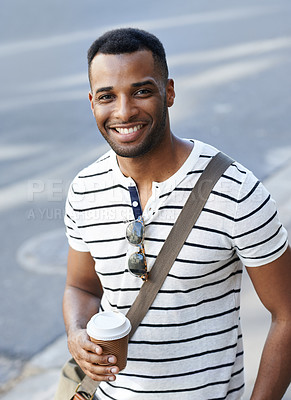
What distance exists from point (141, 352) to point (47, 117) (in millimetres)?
8060

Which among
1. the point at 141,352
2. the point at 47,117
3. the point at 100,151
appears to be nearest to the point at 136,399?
the point at 141,352

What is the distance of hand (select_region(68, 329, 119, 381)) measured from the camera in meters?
2.17

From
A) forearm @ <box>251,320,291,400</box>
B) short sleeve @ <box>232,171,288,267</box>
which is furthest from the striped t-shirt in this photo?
forearm @ <box>251,320,291,400</box>

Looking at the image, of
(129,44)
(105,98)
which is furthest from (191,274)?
(129,44)

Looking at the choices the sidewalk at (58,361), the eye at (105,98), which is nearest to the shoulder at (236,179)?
the eye at (105,98)

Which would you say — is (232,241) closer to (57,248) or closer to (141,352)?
(141,352)

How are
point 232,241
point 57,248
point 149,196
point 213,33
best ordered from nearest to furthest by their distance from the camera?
point 232,241 < point 149,196 < point 57,248 < point 213,33

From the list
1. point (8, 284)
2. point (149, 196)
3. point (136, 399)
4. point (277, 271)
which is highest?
point (149, 196)

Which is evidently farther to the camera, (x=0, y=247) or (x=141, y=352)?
(x=0, y=247)

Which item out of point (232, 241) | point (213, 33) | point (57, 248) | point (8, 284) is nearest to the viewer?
point (232, 241)

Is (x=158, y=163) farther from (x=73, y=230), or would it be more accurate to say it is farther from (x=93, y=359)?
(x=93, y=359)

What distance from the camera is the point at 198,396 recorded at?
2371 millimetres

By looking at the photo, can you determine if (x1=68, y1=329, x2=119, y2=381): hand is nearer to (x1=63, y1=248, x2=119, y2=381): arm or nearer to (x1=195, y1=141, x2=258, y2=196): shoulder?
(x1=63, y1=248, x2=119, y2=381): arm

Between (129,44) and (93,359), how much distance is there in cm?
112
